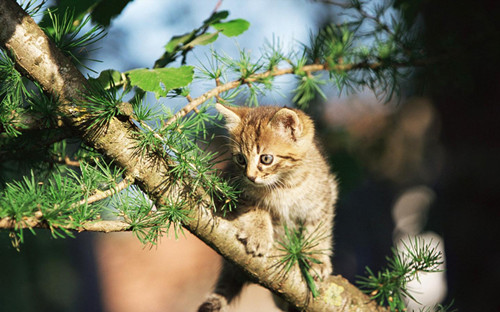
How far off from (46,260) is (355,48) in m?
2.47

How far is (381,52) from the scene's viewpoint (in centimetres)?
118

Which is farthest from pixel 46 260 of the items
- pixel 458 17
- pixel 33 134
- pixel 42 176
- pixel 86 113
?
pixel 458 17

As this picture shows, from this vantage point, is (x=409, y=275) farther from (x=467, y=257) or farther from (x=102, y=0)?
(x=467, y=257)

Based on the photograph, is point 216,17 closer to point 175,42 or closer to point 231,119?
point 175,42

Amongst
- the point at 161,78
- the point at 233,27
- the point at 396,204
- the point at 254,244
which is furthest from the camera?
the point at 396,204

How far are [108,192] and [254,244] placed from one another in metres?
0.40

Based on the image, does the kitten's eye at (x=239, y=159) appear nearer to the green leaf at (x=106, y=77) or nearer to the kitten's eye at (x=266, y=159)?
the kitten's eye at (x=266, y=159)

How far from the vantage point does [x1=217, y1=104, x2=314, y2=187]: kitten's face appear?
1.29 metres

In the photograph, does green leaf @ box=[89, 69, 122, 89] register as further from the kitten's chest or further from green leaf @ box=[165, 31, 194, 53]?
the kitten's chest

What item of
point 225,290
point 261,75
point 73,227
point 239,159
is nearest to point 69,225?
point 73,227

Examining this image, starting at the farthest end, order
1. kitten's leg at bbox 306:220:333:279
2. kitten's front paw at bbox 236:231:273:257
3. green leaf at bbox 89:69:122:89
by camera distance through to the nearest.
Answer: kitten's leg at bbox 306:220:333:279, kitten's front paw at bbox 236:231:273:257, green leaf at bbox 89:69:122:89

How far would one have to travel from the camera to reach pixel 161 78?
79cm

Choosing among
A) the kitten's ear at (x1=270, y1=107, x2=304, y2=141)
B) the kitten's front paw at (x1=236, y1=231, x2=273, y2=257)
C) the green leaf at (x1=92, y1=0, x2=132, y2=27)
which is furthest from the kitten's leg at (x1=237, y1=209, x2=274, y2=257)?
the green leaf at (x1=92, y1=0, x2=132, y2=27)

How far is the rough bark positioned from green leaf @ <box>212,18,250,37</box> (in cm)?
30
